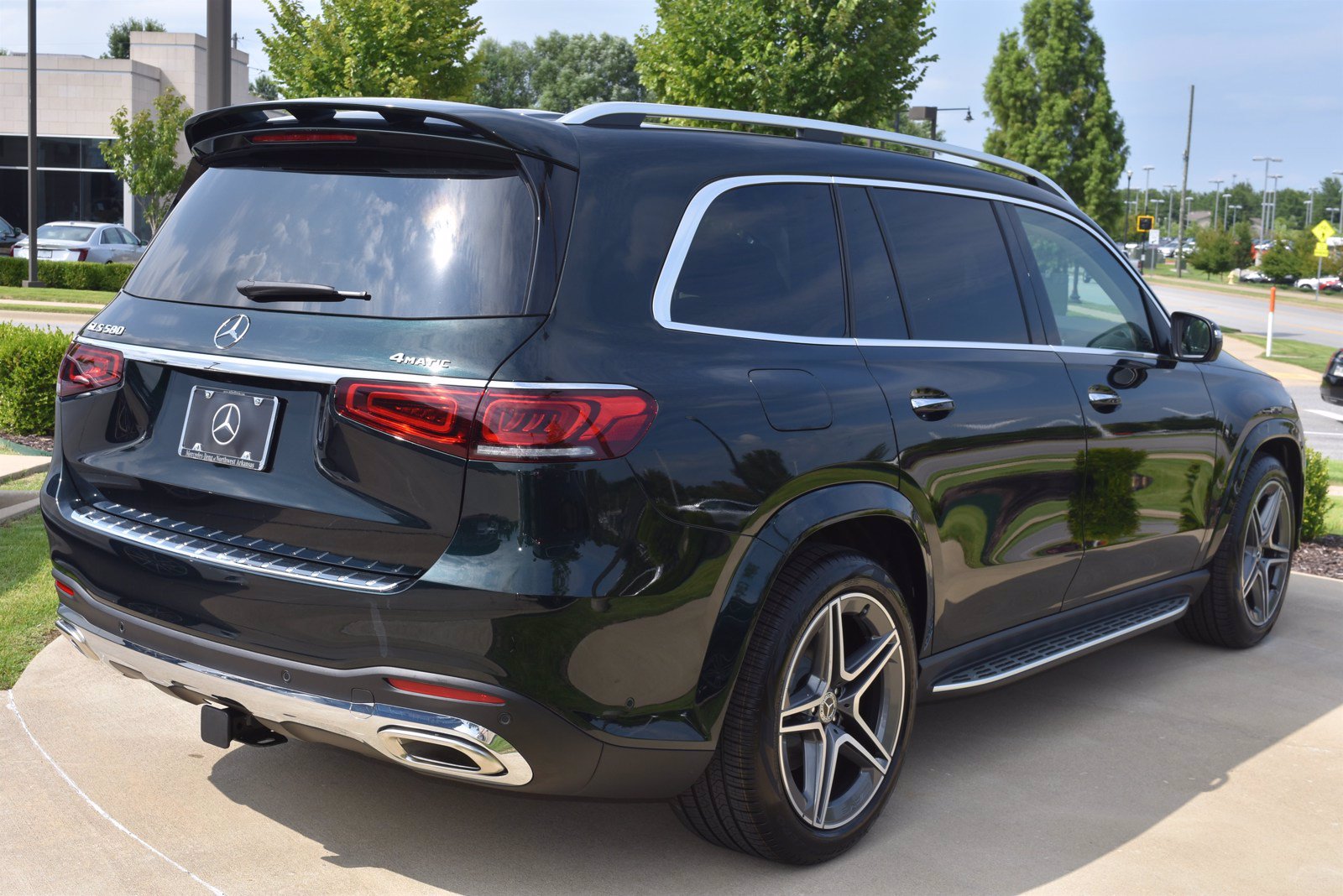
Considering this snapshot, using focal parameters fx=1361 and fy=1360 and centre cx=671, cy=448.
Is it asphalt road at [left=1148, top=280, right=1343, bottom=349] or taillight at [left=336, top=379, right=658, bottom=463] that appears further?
asphalt road at [left=1148, top=280, right=1343, bottom=349]

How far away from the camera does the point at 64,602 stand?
3.66 meters

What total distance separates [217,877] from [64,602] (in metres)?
0.86

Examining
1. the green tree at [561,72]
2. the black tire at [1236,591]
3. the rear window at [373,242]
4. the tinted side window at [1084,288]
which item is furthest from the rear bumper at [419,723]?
the green tree at [561,72]

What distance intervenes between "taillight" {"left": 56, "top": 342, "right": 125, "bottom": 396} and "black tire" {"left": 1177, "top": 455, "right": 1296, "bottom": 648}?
14.4ft

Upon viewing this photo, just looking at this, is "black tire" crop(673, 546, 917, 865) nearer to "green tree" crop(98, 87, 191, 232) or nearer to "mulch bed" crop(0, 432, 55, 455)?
"mulch bed" crop(0, 432, 55, 455)

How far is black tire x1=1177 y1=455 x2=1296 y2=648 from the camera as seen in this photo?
5.79 m

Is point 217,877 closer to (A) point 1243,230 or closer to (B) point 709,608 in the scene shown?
(B) point 709,608

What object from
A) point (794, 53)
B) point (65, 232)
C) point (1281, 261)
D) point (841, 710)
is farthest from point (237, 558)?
point (1281, 261)

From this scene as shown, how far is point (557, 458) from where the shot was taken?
2.92m

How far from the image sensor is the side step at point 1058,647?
165 inches

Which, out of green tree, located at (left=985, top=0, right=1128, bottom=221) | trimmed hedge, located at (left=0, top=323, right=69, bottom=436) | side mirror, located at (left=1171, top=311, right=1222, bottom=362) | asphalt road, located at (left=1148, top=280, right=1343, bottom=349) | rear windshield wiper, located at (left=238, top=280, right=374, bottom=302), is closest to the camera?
rear windshield wiper, located at (left=238, top=280, right=374, bottom=302)

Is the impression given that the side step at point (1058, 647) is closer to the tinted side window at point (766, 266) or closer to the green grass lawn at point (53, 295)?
the tinted side window at point (766, 266)

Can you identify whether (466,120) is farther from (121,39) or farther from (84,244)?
(121,39)

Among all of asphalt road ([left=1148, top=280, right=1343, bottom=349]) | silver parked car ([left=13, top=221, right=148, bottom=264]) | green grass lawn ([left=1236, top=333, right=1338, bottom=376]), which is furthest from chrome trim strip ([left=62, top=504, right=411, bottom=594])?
asphalt road ([left=1148, top=280, right=1343, bottom=349])
